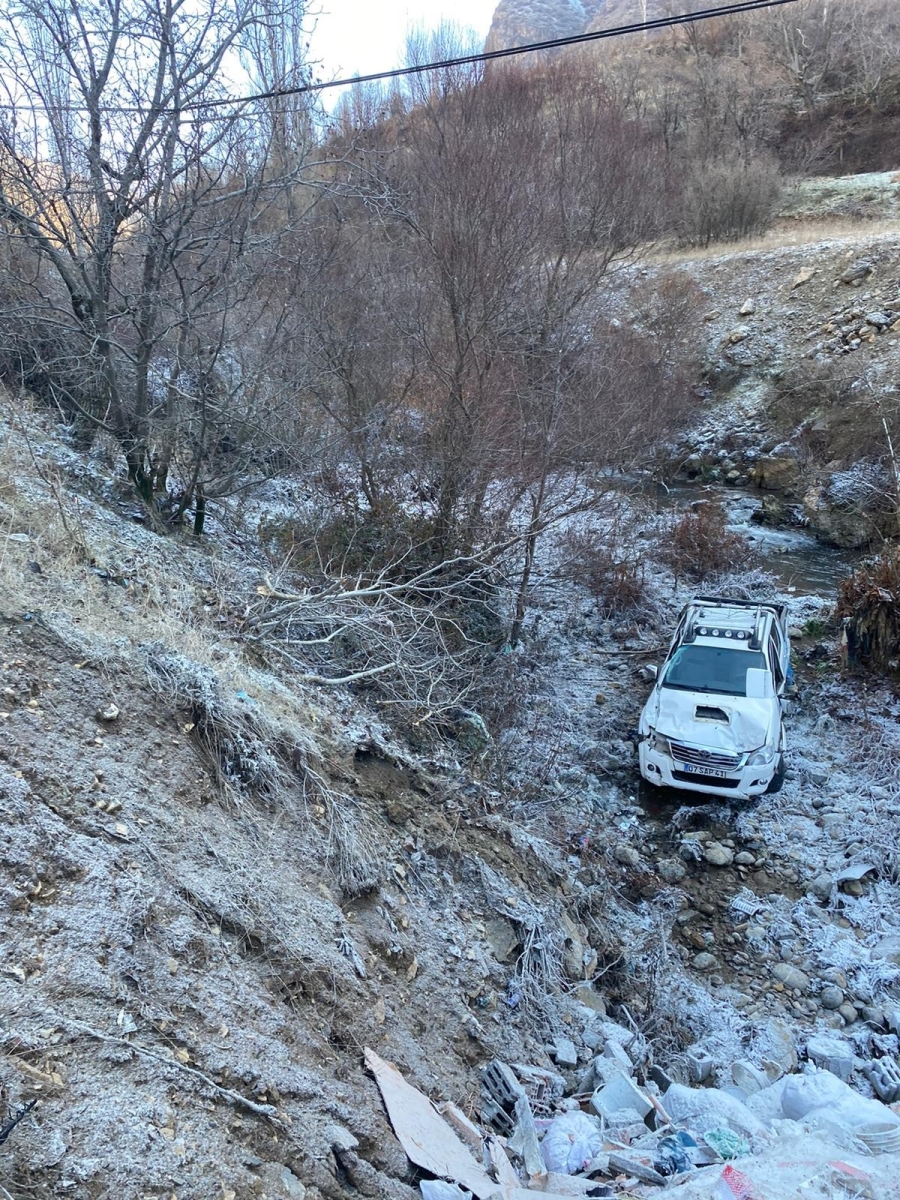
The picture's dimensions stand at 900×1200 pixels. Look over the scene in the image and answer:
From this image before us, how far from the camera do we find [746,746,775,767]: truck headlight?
7.29 metres

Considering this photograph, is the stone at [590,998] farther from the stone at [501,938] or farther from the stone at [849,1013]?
the stone at [849,1013]

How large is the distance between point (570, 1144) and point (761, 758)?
453 centimetres

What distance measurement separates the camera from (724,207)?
24656 millimetres

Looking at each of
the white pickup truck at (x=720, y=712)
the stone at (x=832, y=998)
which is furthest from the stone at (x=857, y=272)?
the stone at (x=832, y=998)

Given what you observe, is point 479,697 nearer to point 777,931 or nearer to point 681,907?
point 681,907

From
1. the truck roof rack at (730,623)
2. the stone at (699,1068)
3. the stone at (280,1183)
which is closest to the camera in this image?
the stone at (280,1183)

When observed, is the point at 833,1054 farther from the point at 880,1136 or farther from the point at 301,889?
the point at 301,889

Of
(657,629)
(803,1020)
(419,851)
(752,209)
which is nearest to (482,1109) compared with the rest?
(419,851)

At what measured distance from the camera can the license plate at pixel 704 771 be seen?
7316mm

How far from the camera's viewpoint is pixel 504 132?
10.8 meters

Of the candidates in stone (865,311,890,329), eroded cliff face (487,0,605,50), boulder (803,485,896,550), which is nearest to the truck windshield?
boulder (803,485,896,550)

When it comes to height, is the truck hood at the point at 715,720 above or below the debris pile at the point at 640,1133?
above

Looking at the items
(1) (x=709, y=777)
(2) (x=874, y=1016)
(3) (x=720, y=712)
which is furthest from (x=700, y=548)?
(2) (x=874, y=1016)

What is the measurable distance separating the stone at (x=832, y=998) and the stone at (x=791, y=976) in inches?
5.0
